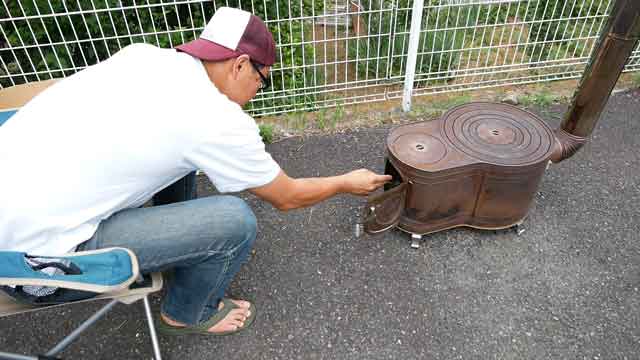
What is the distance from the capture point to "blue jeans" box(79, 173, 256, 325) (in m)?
1.63

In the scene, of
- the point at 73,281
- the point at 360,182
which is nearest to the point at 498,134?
the point at 360,182

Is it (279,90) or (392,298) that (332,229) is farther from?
(279,90)

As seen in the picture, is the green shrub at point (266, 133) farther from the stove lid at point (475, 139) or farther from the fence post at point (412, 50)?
the stove lid at point (475, 139)

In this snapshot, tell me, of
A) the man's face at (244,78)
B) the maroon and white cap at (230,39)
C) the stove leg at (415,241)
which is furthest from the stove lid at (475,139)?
the maroon and white cap at (230,39)

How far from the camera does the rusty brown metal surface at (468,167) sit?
7.44 ft

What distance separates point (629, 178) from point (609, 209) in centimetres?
41

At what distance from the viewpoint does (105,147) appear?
1480 mm

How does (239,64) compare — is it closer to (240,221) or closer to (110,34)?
(240,221)

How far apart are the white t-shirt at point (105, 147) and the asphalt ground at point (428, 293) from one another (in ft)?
3.16

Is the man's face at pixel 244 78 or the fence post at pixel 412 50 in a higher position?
the man's face at pixel 244 78

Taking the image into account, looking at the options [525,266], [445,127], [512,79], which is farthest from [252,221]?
[512,79]

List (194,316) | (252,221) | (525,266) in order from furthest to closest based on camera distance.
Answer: (525,266) < (194,316) < (252,221)

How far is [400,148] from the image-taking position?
7.72 ft

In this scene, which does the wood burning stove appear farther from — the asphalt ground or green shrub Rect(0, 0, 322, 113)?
green shrub Rect(0, 0, 322, 113)
